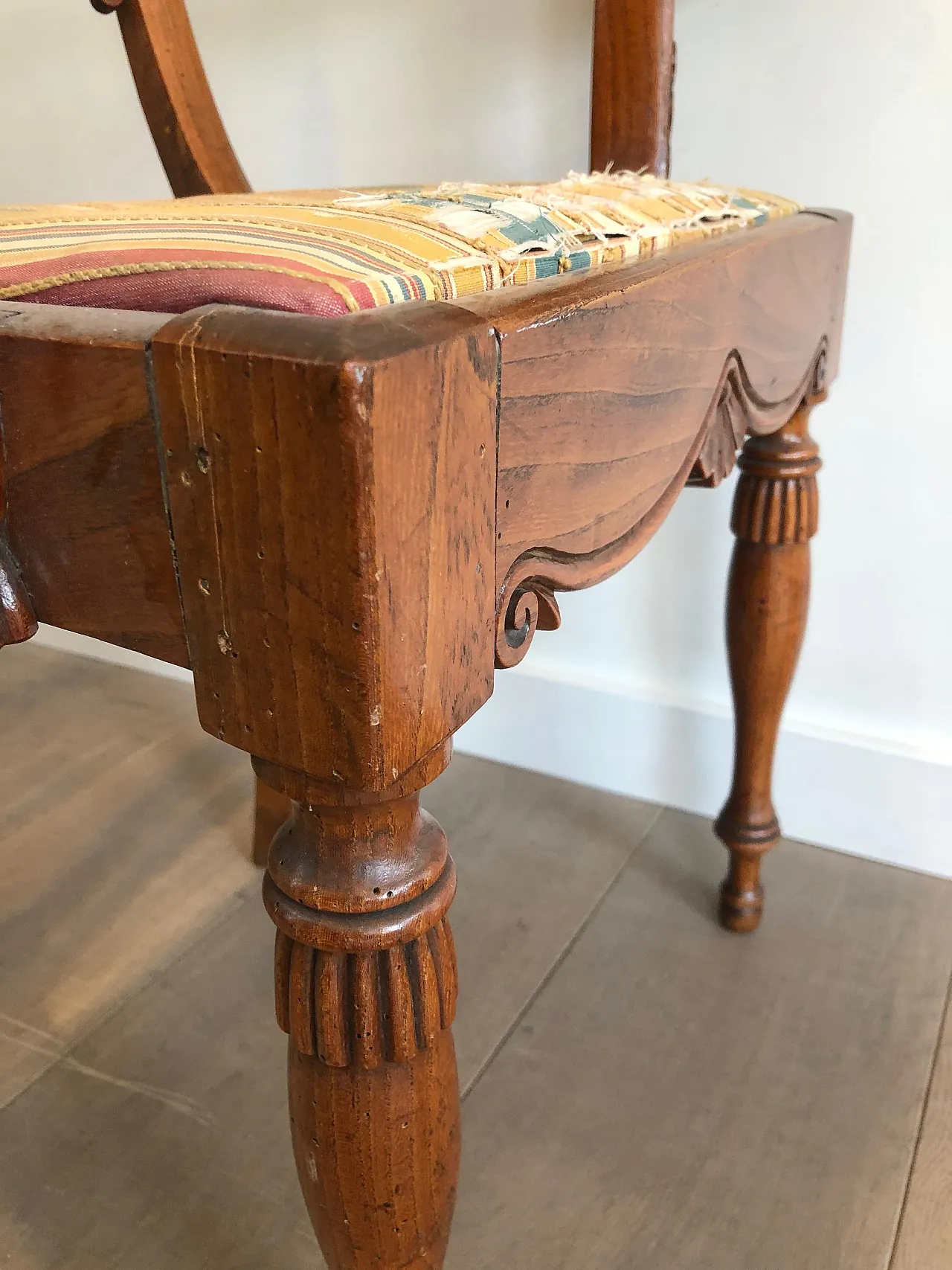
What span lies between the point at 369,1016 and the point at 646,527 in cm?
24

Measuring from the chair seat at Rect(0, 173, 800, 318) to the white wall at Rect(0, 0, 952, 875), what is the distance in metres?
0.35

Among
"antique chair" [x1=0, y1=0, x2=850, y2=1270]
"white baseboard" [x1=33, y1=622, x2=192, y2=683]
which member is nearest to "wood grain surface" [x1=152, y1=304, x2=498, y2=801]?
"antique chair" [x1=0, y1=0, x2=850, y2=1270]

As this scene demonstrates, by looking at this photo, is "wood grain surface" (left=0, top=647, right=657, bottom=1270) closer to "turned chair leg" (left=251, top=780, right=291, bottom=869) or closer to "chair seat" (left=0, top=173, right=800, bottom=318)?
"turned chair leg" (left=251, top=780, right=291, bottom=869)

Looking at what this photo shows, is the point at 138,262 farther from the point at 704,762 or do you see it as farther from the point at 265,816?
the point at 704,762

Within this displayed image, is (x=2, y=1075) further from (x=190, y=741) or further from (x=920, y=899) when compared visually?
(x=920, y=899)

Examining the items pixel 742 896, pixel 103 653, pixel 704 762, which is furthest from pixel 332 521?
pixel 103 653

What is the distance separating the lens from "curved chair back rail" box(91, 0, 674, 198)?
0.70 meters

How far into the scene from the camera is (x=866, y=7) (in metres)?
0.79

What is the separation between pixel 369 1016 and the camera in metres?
0.34

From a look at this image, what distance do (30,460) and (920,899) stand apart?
885 millimetres

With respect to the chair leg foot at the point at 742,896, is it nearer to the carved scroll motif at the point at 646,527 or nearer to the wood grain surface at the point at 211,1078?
the wood grain surface at the point at 211,1078

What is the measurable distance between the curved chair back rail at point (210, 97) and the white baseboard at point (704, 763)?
0.54 metres

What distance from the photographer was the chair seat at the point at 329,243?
1.05ft

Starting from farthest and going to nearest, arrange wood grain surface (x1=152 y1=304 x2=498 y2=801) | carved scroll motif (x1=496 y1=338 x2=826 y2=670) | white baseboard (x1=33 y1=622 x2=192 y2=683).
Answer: white baseboard (x1=33 y1=622 x2=192 y2=683), carved scroll motif (x1=496 y1=338 x2=826 y2=670), wood grain surface (x1=152 y1=304 x2=498 y2=801)
